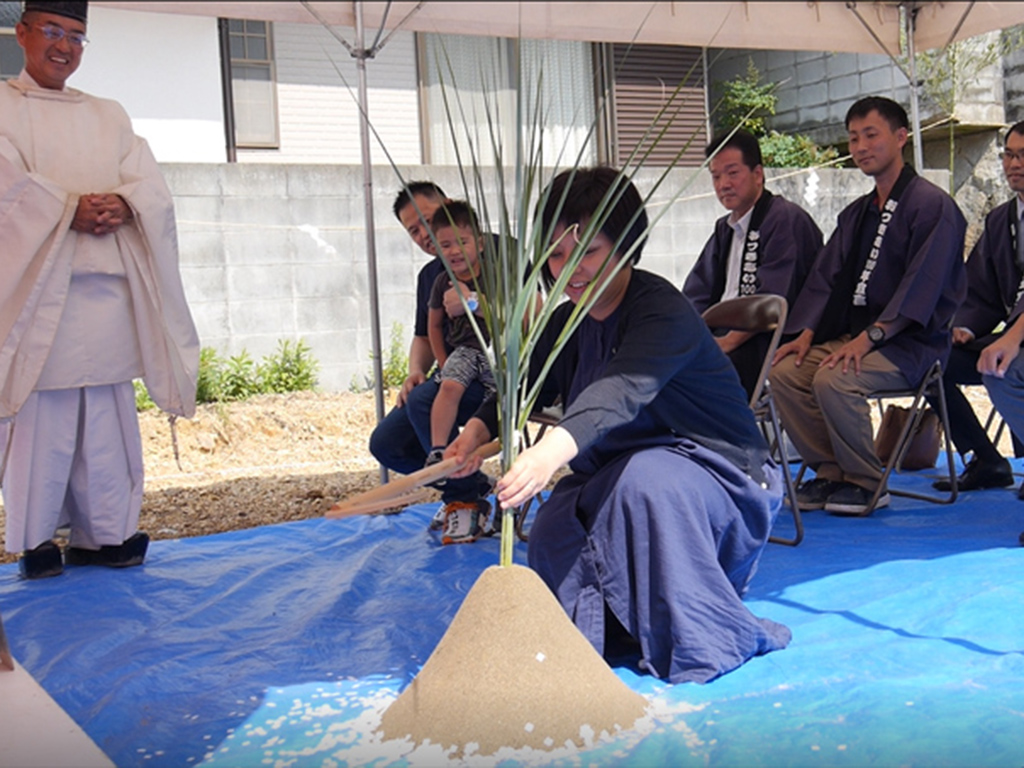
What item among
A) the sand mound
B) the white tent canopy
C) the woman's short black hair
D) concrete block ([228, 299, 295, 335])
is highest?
the white tent canopy

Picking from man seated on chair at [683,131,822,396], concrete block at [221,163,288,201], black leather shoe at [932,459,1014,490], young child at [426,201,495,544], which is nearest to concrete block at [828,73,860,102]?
concrete block at [221,163,288,201]

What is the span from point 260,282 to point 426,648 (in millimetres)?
4481

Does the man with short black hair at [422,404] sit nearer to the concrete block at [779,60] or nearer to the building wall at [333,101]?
the building wall at [333,101]

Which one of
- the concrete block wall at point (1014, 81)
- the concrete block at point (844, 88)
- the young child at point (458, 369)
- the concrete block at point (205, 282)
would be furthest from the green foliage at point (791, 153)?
the young child at point (458, 369)

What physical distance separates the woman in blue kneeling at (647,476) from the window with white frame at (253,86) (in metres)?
6.75

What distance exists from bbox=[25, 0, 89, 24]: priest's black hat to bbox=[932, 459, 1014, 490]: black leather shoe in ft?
11.4

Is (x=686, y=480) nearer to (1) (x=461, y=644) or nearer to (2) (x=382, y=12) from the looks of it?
(1) (x=461, y=644)

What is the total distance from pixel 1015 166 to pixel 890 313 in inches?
29.4

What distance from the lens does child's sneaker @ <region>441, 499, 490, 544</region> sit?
12.0 ft

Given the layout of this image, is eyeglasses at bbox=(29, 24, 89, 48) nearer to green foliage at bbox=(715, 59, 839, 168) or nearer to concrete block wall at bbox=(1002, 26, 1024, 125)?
green foliage at bbox=(715, 59, 839, 168)

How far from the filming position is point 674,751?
72.7 inches

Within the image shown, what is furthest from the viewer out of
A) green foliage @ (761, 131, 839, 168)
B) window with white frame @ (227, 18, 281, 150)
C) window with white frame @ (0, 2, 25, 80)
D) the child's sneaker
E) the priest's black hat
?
green foliage @ (761, 131, 839, 168)

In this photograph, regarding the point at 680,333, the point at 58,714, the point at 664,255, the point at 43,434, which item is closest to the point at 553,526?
the point at 680,333

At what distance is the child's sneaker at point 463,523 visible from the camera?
12.0 ft
